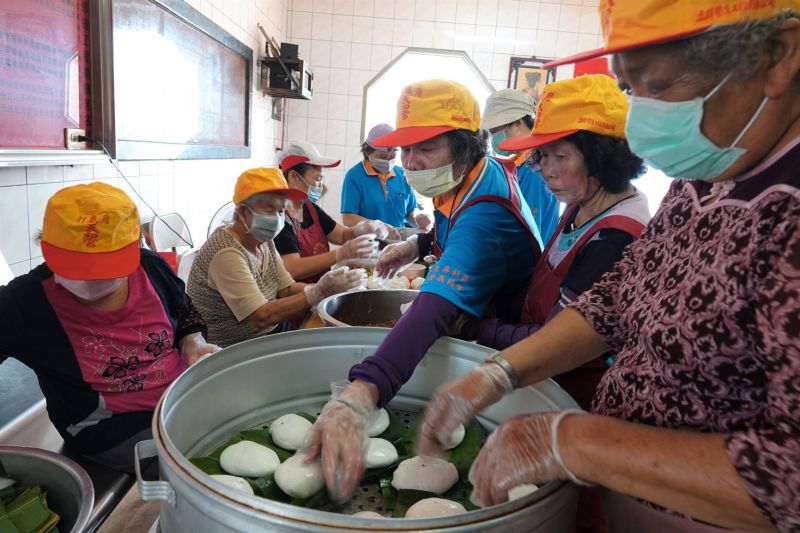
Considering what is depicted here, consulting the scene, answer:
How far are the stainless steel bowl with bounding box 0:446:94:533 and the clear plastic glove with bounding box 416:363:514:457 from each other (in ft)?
1.94

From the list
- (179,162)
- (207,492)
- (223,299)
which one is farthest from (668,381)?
(179,162)

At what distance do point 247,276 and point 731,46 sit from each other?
5.36 ft

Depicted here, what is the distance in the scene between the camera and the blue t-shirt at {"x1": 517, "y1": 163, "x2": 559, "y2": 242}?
2.51m

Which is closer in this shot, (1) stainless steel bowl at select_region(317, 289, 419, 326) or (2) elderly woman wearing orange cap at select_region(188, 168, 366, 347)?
(1) stainless steel bowl at select_region(317, 289, 419, 326)

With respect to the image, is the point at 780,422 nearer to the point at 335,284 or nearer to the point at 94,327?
the point at 94,327

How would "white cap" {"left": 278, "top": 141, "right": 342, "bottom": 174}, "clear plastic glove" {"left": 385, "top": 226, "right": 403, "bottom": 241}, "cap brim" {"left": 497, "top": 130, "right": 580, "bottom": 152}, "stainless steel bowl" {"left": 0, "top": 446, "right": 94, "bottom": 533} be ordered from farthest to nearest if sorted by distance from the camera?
"clear plastic glove" {"left": 385, "top": 226, "right": 403, "bottom": 241}
"white cap" {"left": 278, "top": 141, "right": 342, "bottom": 174}
"cap brim" {"left": 497, "top": 130, "right": 580, "bottom": 152}
"stainless steel bowl" {"left": 0, "top": 446, "right": 94, "bottom": 533}

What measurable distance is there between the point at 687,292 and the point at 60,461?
41.4 inches

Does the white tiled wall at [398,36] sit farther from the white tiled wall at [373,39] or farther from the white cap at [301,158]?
the white cap at [301,158]

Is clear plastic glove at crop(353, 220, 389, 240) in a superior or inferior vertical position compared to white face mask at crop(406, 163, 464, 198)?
inferior

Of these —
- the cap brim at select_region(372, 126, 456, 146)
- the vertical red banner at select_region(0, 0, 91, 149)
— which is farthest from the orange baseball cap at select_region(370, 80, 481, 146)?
the vertical red banner at select_region(0, 0, 91, 149)

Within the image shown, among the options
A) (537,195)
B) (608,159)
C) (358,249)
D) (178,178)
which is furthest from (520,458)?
(178,178)

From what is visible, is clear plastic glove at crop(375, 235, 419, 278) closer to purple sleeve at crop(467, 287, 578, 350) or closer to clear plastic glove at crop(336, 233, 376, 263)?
clear plastic glove at crop(336, 233, 376, 263)

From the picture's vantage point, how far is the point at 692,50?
55 centimetres

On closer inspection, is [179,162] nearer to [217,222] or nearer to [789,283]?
[217,222]
